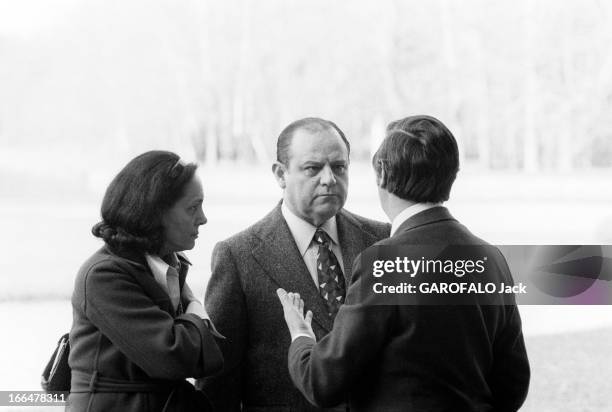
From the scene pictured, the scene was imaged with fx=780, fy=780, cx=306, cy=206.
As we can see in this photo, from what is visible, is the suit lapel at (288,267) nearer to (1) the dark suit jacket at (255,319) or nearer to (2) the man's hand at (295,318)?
(1) the dark suit jacket at (255,319)

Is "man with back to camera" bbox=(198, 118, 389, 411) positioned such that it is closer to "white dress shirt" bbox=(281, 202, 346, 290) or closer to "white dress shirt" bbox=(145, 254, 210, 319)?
"white dress shirt" bbox=(281, 202, 346, 290)

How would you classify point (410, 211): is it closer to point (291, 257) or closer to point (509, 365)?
point (509, 365)

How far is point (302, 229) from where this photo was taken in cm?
214

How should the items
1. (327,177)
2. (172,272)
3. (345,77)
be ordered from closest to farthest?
(172,272) → (327,177) → (345,77)

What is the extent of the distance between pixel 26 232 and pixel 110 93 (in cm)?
142

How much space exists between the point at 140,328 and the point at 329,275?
617mm

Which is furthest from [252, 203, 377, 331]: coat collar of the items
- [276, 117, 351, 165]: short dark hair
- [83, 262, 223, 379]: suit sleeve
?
[83, 262, 223, 379]: suit sleeve

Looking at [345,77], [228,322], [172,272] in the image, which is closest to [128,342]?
[172,272]

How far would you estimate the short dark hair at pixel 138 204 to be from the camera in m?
1.74

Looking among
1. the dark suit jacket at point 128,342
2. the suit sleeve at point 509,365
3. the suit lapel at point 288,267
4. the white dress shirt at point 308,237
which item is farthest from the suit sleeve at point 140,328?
the suit sleeve at point 509,365

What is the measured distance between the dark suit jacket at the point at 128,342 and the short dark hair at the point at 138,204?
0.15 feet

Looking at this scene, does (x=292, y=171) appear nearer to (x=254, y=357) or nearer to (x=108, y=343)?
(x=254, y=357)

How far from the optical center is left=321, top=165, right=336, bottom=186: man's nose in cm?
207

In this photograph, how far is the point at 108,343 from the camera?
1.69m
